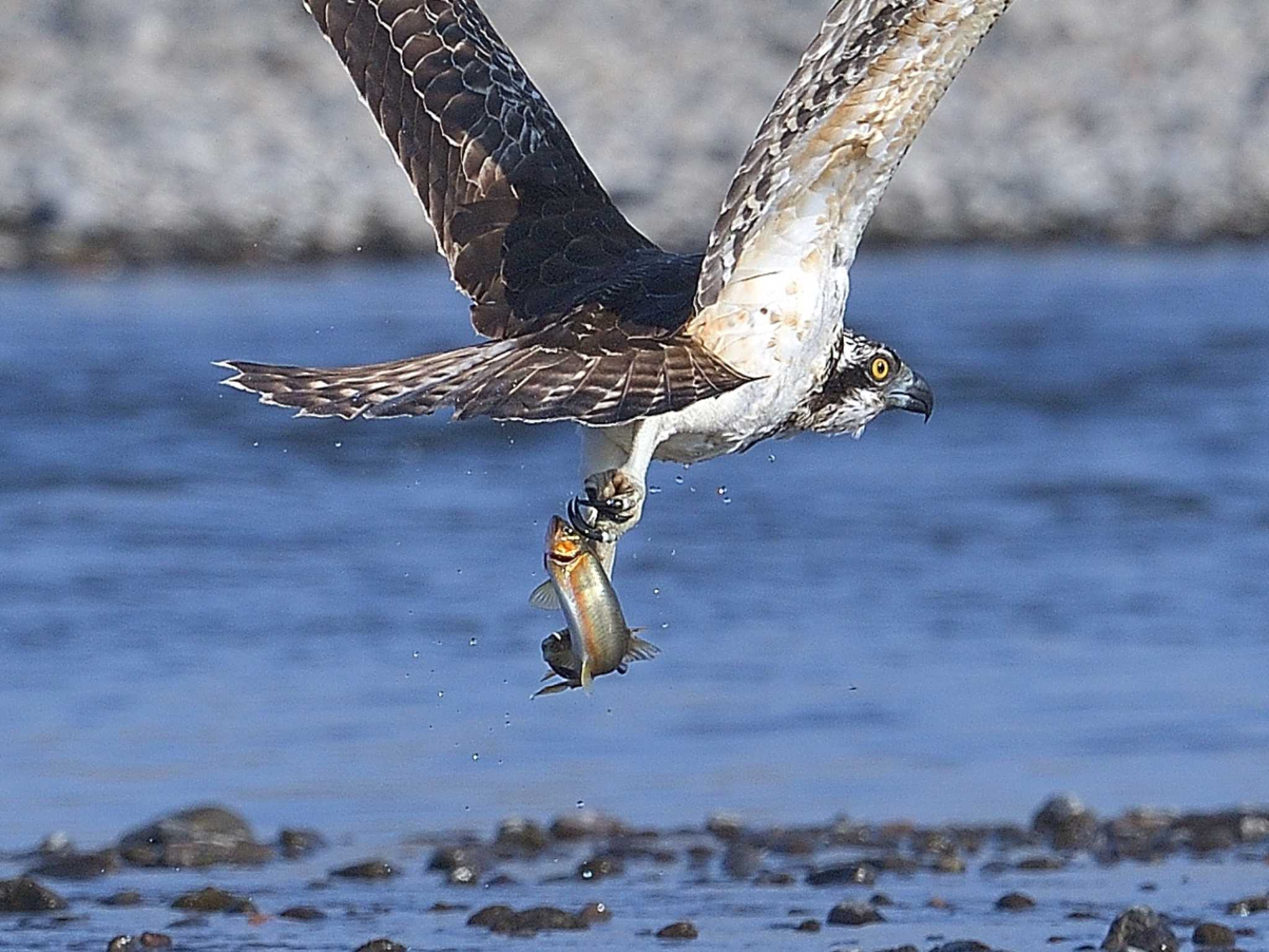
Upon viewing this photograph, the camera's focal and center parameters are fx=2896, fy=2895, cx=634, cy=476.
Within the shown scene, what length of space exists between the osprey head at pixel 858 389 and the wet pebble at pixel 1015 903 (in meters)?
1.46

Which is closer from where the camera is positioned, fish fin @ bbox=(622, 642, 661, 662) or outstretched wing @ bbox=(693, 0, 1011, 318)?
outstretched wing @ bbox=(693, 0, 1011, 318)

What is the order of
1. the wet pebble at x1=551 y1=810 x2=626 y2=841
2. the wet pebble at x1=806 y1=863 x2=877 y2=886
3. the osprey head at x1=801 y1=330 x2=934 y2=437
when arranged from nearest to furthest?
the osprey head at x1=801 y1=330 x2=934 y2=437 → the wet pebble at x1=806 y1=863 x2=877 y2=886 → the wet pebble at x1=551 y1=810 x2=626 y2=841

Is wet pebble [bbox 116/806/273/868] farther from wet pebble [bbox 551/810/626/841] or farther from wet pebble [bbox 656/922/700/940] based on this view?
wet pebble [bbox 656/922/700/940]

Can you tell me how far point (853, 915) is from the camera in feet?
24.1

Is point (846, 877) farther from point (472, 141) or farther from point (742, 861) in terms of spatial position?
point (472, 141)

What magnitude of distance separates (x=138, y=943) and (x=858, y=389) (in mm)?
2285

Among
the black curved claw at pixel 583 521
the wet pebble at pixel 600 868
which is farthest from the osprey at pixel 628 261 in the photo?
the wet pebble at pixel 600 868

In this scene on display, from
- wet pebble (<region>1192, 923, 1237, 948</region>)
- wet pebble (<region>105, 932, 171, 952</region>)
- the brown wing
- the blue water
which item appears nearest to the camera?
the brown wing

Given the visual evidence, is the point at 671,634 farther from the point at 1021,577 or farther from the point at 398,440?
the point at 398,440

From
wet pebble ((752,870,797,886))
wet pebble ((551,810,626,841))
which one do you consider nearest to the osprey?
wet pebble ((752,870,797,886))

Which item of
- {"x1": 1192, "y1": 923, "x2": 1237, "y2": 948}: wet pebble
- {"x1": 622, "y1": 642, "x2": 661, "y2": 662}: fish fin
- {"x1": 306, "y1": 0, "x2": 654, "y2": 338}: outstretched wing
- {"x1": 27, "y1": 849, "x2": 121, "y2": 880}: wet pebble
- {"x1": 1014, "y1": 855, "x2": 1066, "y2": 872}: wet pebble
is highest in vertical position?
{"x1": 306, "y1": 0, "x2": 654, "y2": 338}: outstretched wing

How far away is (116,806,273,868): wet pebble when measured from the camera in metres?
7.99

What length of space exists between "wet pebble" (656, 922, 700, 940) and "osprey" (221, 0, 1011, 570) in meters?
1.42

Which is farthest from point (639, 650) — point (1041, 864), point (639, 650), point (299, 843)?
point (299, 843)
